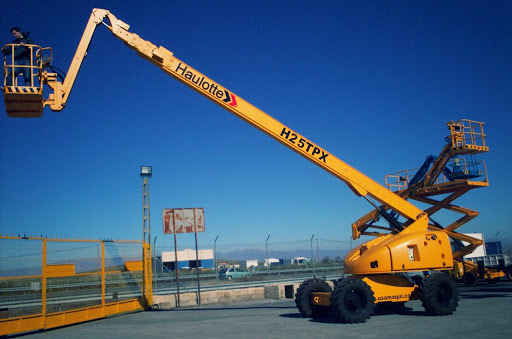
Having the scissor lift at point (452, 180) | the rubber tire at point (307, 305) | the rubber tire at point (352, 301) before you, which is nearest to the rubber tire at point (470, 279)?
the scissor lift at point (452, 180)

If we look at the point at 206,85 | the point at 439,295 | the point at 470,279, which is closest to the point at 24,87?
the point at 206,85

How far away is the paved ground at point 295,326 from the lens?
31.3ft

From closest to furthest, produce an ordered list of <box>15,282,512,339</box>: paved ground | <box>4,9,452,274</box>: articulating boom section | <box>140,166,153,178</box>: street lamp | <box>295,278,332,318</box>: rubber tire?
1. <box>15,282,512,339</box>: paved ground
2. <box>4,9,452,274</box>: articulating boom section
3. <box>295,278,332,318</box>: rubber tire
4. <box>140,166,153,178</box>: street lamp

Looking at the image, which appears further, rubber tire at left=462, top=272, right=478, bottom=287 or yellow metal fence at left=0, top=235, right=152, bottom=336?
rubber tire at left=462, top=272, right=478, bottom=287

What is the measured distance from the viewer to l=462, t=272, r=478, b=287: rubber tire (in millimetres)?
22516

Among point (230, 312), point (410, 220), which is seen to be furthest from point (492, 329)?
point (230, 312)

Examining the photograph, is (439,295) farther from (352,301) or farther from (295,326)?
(295,326)

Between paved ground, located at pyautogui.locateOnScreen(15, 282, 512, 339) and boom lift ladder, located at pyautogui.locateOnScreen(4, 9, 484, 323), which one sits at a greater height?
boom lift ladder, located at pyautogui.locateOnScreen(4, 9, 484, 323)

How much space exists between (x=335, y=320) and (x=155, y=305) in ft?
28.5

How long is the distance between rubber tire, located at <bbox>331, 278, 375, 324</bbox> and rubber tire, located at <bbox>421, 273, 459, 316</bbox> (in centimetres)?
160

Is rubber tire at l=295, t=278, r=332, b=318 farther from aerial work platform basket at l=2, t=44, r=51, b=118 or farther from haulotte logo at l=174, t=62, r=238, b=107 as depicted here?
aerial work platform basket at l=2, t=44, r=51, b=118

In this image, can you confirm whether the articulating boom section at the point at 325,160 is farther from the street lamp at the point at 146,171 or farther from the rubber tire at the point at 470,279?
the rubber tire at the point at 470,279

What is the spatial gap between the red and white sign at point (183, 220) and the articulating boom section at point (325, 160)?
680cm

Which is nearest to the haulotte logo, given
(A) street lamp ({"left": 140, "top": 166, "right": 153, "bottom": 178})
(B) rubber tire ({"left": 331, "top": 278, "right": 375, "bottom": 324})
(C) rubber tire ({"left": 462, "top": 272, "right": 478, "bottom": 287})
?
(B) rubber tire ({"left": 331, "top": 278, "right": 375, "bottom": 324})
